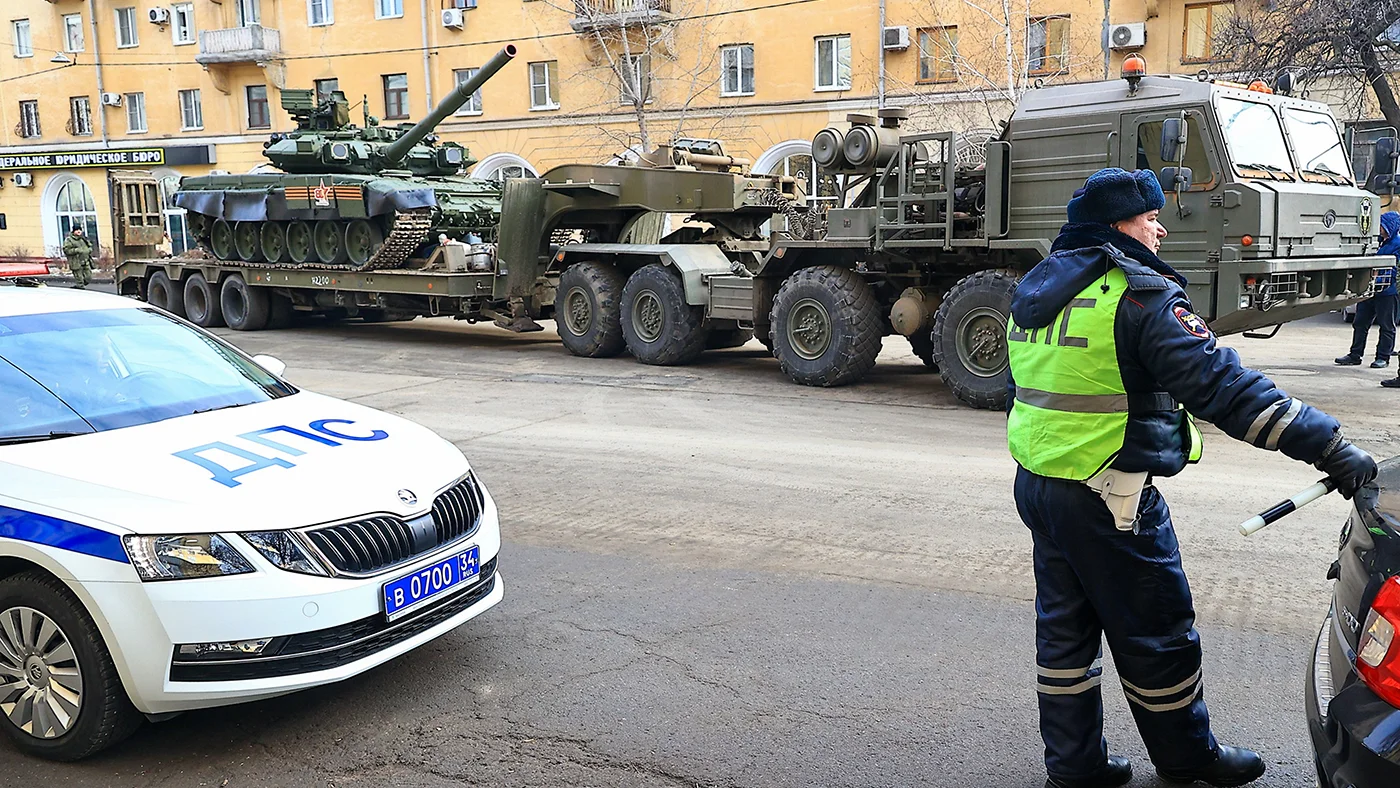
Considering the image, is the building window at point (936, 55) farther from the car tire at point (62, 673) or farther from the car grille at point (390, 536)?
the car tire at point (62, 673)

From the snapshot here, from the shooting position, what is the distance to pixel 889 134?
36.9 feet

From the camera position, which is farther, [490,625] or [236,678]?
[490,625]

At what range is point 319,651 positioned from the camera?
12.3 ft

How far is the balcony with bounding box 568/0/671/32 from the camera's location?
3138 centimetres

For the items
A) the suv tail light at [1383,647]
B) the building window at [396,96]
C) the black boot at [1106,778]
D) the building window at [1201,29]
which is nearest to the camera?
the suv tail light at [1383,647]

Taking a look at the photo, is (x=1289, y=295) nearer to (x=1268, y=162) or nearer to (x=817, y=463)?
(x=1268, y=162)

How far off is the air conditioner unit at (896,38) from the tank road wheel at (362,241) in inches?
631

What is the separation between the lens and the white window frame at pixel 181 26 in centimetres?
3972

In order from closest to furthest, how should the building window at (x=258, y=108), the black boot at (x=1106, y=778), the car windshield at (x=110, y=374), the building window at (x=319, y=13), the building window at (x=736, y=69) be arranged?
the black boot at (x=1106, y=778) → the car windshield at (x=110, y=374) → the building window at (x=736, y=69) → the building window at (x=319, y=13) → the building window at (x=258, y=108)

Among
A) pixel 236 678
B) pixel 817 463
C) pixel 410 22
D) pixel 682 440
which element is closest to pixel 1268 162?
pixel 817 463

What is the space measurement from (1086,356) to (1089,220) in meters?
0.40

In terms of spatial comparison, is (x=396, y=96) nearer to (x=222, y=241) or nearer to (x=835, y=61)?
(x=835, y=61)

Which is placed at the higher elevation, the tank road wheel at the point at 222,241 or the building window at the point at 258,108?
the building window at the point at 258,108

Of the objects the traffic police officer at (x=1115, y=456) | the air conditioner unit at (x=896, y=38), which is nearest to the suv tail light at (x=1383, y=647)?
the traffic police officer at (x=1115, y=456)
